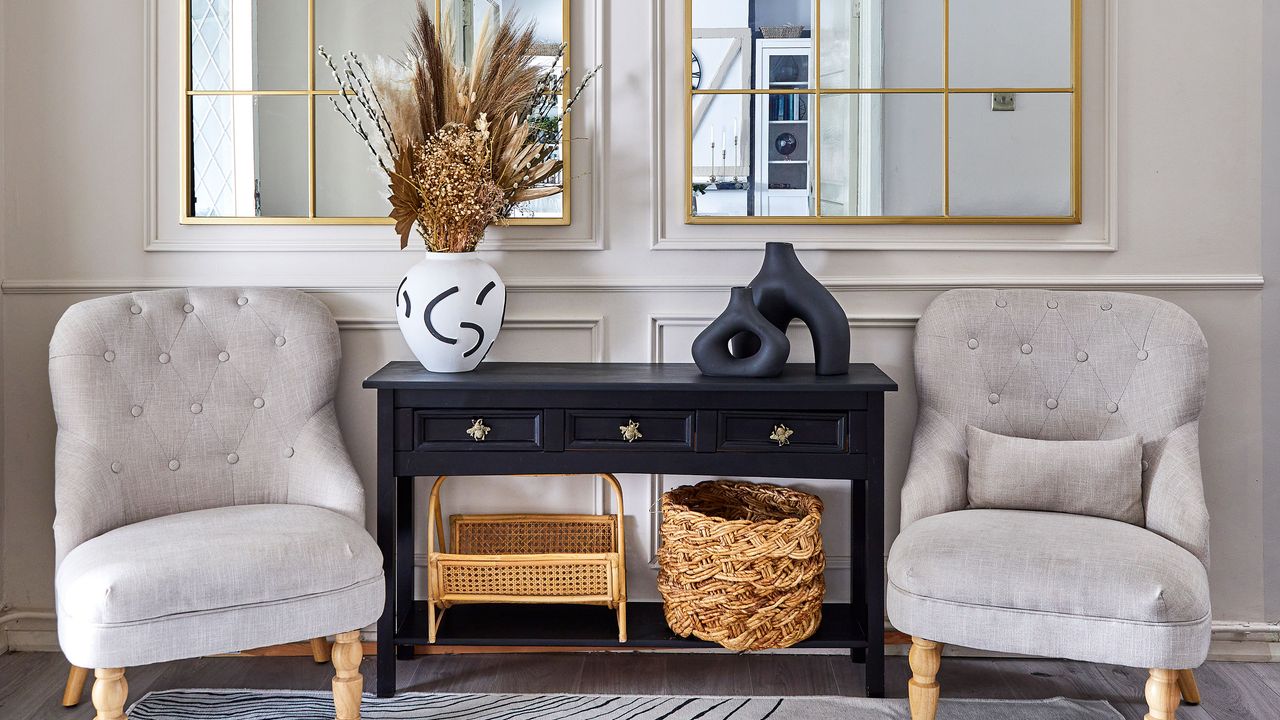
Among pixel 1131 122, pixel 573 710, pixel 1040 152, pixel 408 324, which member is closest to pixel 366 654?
pixel 573 710

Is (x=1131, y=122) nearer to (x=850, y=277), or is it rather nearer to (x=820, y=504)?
(x=850, y=277)

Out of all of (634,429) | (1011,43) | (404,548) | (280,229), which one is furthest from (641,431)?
(1011,43)

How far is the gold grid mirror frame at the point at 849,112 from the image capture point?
2.39 m

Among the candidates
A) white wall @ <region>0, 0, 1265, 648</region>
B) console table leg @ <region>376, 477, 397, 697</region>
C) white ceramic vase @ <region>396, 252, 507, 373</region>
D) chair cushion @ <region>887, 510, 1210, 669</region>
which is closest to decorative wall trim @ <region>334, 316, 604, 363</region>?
white wall @ <region>0, 0, 1265, 648</region>

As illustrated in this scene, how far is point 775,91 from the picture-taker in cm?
241

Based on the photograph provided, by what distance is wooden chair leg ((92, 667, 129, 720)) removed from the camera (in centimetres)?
171

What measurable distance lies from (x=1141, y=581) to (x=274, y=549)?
5.33ft

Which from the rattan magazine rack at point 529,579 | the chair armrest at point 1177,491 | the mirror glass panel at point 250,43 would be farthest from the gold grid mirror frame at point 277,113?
the chair armrest at point 1177,491

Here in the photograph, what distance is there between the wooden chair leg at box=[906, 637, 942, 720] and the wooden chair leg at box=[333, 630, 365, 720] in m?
1.13

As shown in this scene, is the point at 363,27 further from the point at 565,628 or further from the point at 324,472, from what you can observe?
the point at 565,628

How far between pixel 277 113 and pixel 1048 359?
202 cm

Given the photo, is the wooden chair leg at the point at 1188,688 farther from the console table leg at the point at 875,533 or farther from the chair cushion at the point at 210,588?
the chair cushion at the point at 210,588

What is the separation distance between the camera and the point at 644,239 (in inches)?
96.5

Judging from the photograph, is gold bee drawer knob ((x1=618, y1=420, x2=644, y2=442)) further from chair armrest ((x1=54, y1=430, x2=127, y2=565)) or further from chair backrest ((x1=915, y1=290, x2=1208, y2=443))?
chair armrest ((x1=54, y1=430, x2=127, y2=565))
